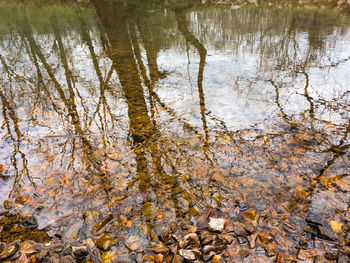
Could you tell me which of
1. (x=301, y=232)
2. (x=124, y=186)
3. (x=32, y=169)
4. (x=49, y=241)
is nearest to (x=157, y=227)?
(x=124, y=186)

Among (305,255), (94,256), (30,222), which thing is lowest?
(305,255)

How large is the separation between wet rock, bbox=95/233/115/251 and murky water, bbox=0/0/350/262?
46 mm

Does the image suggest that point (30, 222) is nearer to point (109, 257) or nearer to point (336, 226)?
point (109, 257)

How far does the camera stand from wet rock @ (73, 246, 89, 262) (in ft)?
6.05

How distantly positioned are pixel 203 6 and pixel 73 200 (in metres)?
18.5

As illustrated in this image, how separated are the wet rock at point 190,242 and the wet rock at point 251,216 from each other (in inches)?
20.7

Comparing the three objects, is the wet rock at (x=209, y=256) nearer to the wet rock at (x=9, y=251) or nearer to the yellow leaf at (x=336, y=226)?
the yellow leaf at (x=336, y=226)

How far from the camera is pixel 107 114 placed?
4066mm

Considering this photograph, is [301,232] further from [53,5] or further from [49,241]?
[53,5]

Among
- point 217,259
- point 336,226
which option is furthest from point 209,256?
point 336,226

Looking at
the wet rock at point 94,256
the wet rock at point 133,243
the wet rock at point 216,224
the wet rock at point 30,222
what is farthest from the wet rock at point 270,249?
the wet rock at point 30,222

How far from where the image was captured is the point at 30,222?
214 cm

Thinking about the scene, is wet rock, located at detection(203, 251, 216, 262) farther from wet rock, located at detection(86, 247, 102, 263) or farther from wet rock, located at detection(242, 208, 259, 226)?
wet rock, located at detection(86, 247, 102, 263)

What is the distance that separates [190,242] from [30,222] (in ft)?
5.07
